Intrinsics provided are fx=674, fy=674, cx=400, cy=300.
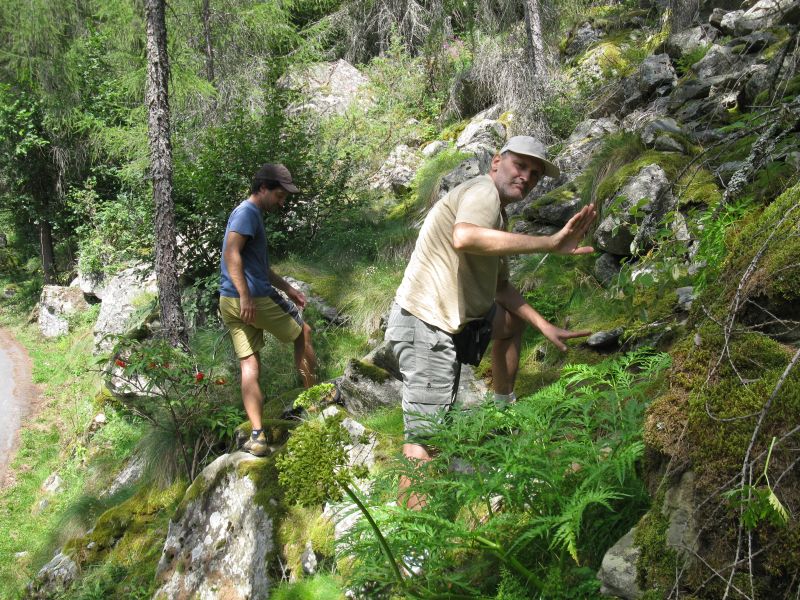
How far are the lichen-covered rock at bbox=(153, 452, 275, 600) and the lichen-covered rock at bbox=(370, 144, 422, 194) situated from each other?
797 cm

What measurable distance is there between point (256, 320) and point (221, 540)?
1857 mm

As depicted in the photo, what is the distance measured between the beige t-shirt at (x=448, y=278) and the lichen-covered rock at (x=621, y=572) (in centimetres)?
164

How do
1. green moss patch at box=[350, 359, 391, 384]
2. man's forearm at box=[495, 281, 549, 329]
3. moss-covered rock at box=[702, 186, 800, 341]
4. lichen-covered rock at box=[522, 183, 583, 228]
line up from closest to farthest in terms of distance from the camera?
moss-covered rock at box=[702, 186, 800, 341], man's forearm at box=[495, 281, 549, 329], green moss patch at box=[350, 359, 391, 384], lichen-covered rock at box=[522, 183, 583, 228]

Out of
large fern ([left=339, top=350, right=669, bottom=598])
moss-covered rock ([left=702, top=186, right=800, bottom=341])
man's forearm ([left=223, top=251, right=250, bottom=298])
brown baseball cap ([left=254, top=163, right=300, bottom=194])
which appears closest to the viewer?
moss-covered rock ([left=702, top=186, right=800, bottom=341])

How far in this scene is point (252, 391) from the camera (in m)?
5.68

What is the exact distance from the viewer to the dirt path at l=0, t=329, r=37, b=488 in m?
12.3

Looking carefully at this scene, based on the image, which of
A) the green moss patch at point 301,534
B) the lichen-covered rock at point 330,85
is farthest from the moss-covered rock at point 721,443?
the lichen-covered rock at point 330,85

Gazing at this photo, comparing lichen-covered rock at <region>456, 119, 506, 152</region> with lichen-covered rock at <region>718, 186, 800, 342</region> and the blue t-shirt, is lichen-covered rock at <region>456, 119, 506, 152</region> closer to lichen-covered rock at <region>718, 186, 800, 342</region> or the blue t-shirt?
the blue t-shirt

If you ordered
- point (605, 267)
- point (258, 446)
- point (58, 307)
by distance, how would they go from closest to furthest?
point (258, 446)
point (605, 267)
point (58, 307)

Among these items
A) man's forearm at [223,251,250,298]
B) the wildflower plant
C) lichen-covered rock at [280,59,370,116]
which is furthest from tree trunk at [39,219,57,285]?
man's forearm at [223,251,250,298]

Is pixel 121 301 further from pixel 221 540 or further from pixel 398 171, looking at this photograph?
pixel 221 540

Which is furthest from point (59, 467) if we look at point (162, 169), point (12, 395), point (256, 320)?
point (256, 320)

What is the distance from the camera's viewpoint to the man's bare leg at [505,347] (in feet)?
14.1

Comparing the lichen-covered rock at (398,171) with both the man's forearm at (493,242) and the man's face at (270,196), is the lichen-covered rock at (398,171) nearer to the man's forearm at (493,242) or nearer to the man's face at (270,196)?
the man's face at (270,196)
